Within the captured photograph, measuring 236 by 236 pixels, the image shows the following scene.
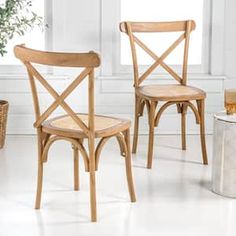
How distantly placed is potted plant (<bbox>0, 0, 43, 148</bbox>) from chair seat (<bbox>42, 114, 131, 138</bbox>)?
1.17m

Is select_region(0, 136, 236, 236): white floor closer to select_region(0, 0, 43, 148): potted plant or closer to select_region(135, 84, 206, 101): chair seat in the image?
select_region(0, 0, 43, 148): potted plant

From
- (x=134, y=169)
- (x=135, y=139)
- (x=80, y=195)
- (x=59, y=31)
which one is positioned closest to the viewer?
(x=80, y=195)

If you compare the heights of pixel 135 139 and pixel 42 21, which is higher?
pixel 42 21

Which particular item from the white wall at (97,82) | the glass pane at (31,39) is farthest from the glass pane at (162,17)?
the glass pane at (31,39)

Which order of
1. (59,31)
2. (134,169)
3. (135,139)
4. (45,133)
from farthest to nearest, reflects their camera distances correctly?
1. (59,31)
2. (135,139)
3. (134,169)
4. (45,133)

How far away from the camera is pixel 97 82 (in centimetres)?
519

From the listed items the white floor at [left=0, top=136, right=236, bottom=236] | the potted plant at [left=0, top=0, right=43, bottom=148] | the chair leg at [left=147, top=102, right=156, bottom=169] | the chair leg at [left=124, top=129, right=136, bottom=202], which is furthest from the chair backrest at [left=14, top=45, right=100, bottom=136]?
the potted plant at [left=0, top=0, right=43, bottom=148]

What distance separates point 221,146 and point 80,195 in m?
0.86

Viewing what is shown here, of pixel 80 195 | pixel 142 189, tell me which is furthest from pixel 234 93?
pixel 80 195

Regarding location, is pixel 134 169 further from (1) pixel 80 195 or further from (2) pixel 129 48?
(2) pixel 129 48

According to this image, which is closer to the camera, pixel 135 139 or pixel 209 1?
pixel 135 139

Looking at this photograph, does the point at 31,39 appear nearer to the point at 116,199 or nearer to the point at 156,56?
the point at 156,56

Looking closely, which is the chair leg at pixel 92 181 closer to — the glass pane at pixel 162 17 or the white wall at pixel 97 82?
the white wall at pixel 97 82

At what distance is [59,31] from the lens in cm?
509
